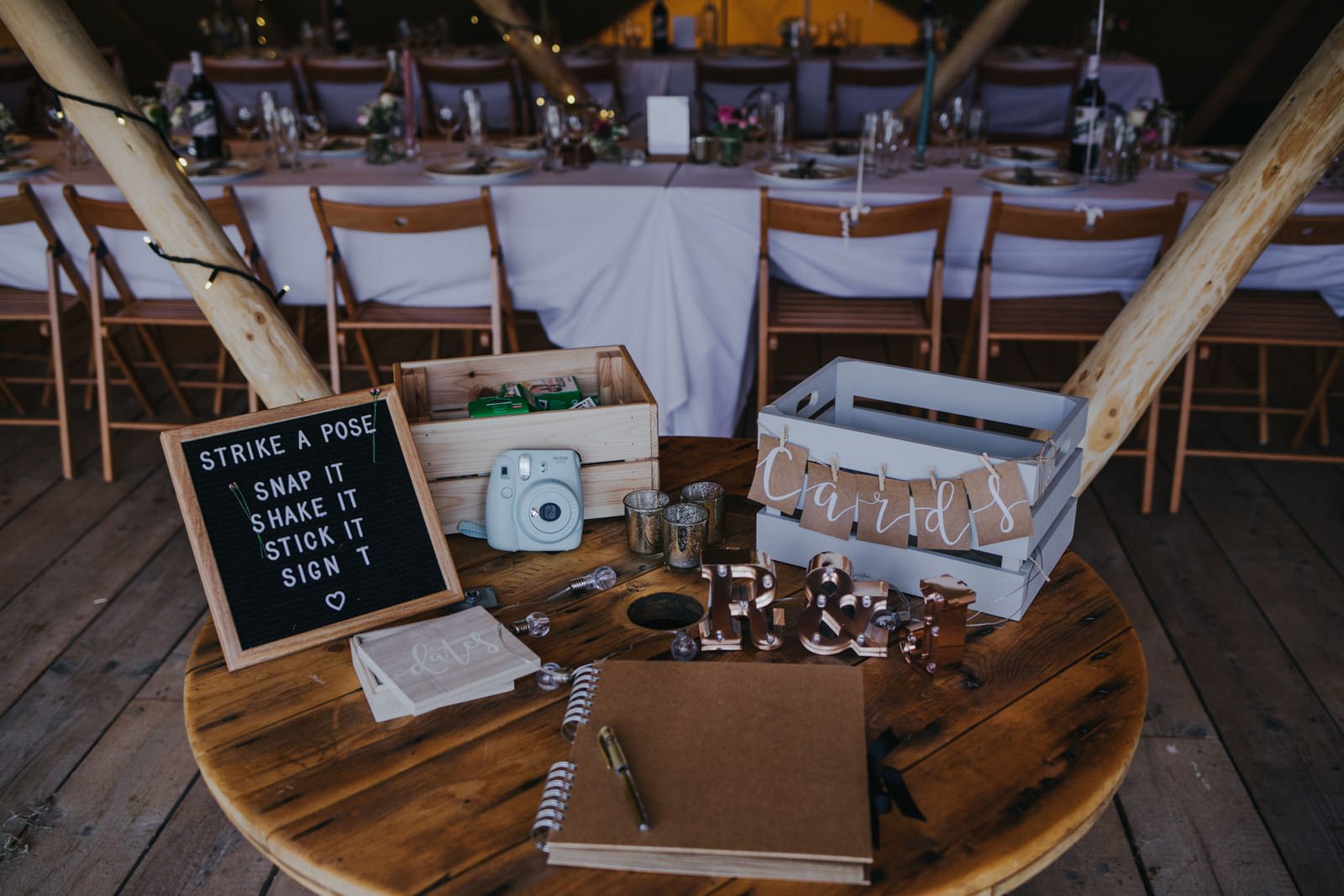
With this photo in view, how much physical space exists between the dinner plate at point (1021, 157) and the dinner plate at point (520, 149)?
1410mm

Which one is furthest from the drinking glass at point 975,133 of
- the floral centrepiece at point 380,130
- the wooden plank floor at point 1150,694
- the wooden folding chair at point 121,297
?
the wooden folding chair at point 121,297

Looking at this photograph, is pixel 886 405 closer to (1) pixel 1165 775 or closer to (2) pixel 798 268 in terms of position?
(2) pixel 798 268

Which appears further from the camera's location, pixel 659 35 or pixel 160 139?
pixel 659 35

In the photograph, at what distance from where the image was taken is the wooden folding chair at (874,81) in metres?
5.08

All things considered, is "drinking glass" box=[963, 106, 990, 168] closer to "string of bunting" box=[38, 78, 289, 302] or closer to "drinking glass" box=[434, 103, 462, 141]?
"drinking glass" box=[434, 103, 462, 141]

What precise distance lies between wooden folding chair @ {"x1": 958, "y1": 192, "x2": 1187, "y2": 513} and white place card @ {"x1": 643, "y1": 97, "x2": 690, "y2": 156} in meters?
1.08

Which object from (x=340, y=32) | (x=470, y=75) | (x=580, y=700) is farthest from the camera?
(x=340, y=32)

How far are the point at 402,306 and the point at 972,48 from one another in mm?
2749

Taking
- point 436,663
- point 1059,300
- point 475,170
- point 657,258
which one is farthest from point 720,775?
point 475,170

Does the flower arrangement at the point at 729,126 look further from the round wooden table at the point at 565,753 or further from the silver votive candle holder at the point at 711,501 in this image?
the round wooden table at the point at 565,753

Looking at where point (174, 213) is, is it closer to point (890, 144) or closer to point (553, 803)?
point (553, 803)

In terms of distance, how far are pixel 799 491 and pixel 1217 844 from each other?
1.06 m

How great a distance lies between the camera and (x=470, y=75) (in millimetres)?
5203

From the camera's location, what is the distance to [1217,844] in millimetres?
1783
